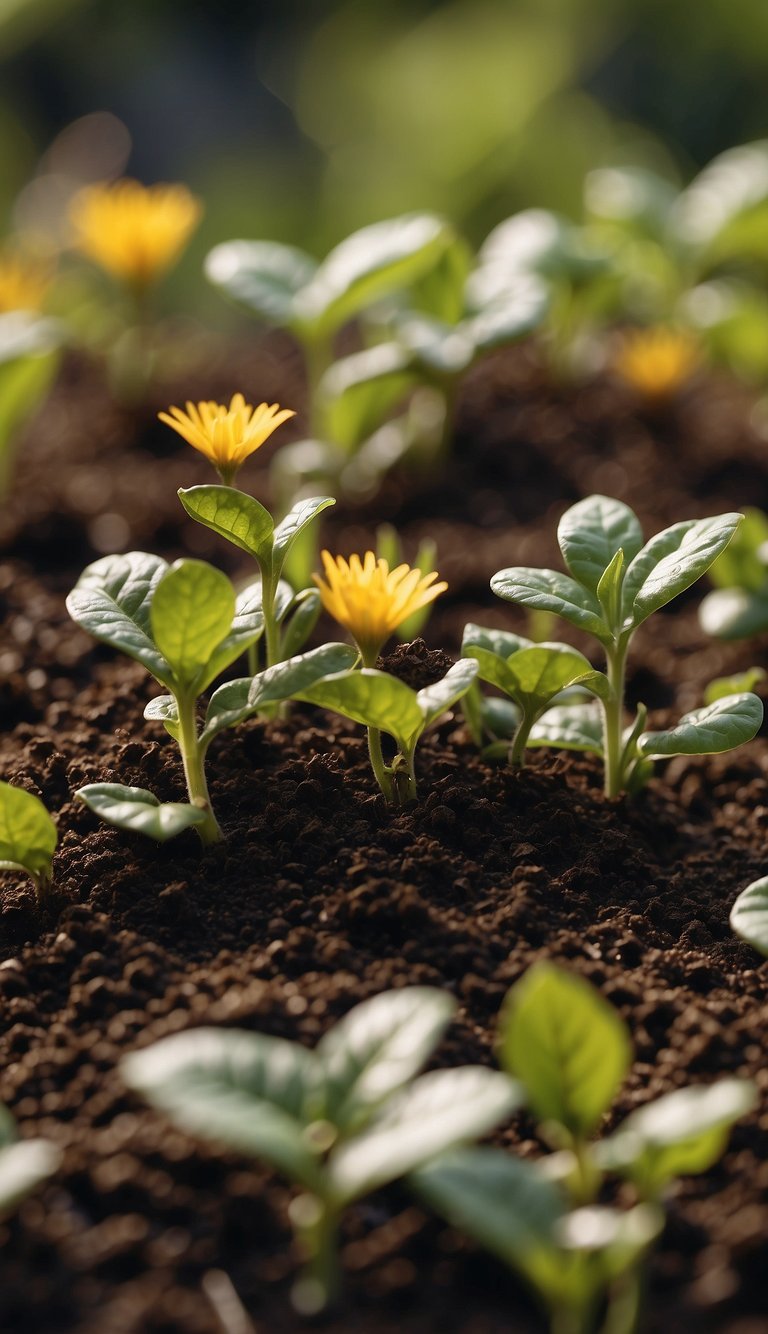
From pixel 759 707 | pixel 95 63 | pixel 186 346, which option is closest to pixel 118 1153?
pixel 759 707

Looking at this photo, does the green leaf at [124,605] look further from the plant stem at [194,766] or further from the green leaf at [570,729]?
the green leaf at [570,729]

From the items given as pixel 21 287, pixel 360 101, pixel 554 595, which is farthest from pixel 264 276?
pixel 360 101

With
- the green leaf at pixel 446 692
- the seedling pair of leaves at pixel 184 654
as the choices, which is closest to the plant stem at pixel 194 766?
the seedling pair of leaves at pixel 184 654

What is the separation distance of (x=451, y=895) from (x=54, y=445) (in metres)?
1.45

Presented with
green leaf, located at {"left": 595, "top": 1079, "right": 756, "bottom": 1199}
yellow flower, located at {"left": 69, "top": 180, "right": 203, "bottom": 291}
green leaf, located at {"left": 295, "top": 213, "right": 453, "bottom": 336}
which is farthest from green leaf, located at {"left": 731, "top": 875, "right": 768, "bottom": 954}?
yellow flower, located at {"left": 69, "top": 180, "right": 203, "bottom": 291}

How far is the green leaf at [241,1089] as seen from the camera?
2.83ft

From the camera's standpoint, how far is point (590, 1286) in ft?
2.97

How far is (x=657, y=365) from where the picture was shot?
2.36 metres

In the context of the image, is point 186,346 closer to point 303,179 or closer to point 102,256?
point 102,256

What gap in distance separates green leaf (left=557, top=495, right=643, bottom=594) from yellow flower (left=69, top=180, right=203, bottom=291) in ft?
3.48

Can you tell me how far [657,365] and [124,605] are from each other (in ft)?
4.39

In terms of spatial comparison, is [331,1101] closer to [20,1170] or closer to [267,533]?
[20,1170]

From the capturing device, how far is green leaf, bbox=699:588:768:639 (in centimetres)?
166

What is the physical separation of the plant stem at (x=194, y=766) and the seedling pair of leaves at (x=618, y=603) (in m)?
0.29
